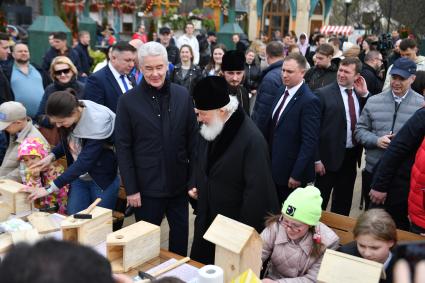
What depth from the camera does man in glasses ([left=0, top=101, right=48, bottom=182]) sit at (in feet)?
11.4

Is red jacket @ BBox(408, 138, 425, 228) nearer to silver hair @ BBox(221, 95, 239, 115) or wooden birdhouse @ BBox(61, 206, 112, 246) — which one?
silver hair @ BBox(221, 95, 239, 115)

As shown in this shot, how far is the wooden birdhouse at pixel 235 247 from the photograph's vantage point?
1971mm

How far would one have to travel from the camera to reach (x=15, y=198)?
2855 millimetres

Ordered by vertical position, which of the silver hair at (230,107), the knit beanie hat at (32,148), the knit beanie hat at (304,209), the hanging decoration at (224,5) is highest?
the hanging decoration at (224,5)

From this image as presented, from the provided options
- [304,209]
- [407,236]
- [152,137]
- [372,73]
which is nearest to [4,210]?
[152,137]

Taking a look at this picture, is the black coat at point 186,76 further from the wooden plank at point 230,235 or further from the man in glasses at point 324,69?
the wooden plank at point 230,235

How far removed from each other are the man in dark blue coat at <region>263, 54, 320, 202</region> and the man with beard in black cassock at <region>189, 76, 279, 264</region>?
1.06 m

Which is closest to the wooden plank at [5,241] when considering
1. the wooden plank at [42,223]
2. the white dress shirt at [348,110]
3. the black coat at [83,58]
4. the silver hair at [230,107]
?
the wooden plank at [42,223]

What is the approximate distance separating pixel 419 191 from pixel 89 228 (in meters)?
2.06

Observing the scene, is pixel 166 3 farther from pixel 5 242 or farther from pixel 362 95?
pixel 5 242

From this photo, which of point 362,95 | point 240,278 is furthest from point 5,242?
point 362,95

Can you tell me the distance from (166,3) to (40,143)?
18.9 meters

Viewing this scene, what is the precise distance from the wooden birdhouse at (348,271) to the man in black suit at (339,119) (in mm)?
2459

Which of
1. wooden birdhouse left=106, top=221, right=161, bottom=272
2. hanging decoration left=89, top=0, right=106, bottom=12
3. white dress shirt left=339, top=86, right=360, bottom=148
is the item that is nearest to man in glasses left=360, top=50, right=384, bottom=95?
white dress shirt left=339, top=86, right=360, bottom=148
